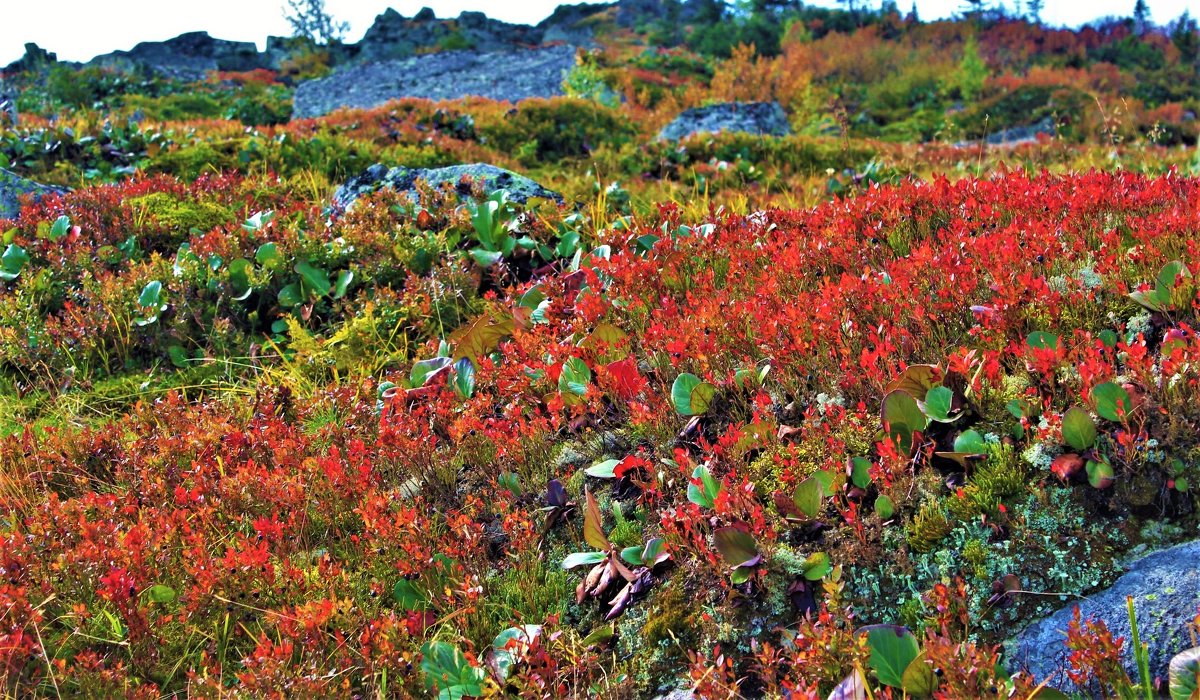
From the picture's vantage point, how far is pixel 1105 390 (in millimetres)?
2781

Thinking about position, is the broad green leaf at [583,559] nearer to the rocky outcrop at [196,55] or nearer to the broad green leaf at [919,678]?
the broad green leaf at [919,678]

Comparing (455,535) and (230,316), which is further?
(230,316)

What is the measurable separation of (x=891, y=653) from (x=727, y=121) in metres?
14.1

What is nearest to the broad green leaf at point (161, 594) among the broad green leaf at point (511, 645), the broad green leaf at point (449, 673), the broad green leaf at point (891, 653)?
the broad green leaf at point (449, 673)

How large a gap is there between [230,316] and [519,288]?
243cm

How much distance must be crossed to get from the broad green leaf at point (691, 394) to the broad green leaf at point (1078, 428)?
1.36m

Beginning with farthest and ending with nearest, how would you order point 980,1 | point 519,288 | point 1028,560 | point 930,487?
point 980,1 → point 519,288 → point 930,487 → point 1028,560

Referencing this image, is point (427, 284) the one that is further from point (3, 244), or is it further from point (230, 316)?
point (3, 244)

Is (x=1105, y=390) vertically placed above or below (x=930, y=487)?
above

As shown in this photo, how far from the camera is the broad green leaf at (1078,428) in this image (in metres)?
A: 2.75

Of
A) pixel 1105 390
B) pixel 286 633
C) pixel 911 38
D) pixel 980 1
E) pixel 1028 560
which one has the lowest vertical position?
→ pixel 286 633

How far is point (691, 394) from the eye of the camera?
3.64 meters

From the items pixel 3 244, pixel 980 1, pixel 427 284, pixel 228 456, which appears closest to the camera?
pixel 228 456

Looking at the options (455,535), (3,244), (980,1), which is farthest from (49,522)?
(980,1)
